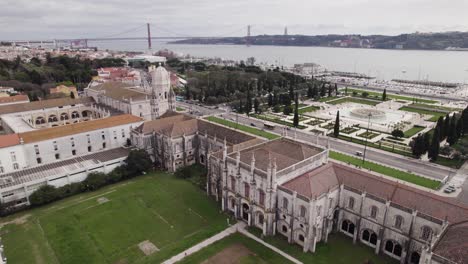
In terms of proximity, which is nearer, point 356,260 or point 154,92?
point 356,260

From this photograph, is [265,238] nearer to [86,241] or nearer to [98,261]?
[98,261]

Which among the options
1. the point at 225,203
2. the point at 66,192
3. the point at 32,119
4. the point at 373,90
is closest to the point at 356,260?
the point at 225,203

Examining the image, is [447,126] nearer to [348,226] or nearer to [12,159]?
[348,226]

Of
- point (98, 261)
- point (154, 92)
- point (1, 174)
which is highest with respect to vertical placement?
point (154, 92)

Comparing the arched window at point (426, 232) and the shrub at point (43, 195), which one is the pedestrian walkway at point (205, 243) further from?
the shrub at point (43, 195)

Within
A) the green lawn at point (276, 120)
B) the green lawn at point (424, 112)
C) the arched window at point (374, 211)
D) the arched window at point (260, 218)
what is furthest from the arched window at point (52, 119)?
the green lawn at point (424, 112)
